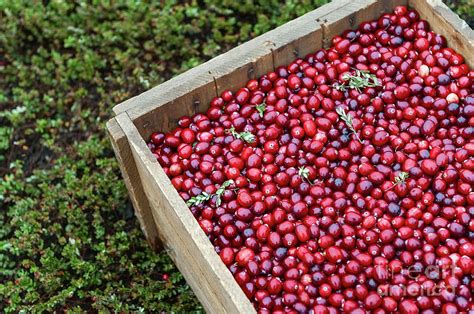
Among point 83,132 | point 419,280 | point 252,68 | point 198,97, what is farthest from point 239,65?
point 83,132

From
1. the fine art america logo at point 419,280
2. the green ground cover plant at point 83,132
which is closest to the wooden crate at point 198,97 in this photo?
the green ground cover plant at point 83,132

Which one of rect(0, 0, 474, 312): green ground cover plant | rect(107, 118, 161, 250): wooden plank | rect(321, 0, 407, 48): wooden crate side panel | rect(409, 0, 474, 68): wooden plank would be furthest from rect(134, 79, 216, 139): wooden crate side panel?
rect(409, 0, 474, 68): wooden plank

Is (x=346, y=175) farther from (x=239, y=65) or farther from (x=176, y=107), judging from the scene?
(x=176, y=107)

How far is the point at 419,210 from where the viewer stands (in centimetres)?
299

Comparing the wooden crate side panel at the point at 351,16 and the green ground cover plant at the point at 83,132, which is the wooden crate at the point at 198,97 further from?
the green ground cover plant at the point at 83,132

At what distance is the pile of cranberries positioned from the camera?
2834 millimetres

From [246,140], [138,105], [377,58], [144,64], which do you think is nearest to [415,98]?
[377,58]

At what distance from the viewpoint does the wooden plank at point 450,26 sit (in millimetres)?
3455

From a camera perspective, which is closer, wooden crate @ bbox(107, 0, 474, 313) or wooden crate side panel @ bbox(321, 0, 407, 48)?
wooden crate @ bbox(107, 0, 474, 313)

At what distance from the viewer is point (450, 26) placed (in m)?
3.52

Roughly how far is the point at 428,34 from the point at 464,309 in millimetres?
1629

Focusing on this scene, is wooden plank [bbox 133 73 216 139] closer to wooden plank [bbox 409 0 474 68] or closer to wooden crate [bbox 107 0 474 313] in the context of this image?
wooden crate [bbox 107 0 474 313]

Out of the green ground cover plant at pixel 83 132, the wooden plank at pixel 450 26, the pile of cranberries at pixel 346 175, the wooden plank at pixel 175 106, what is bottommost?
the green ground cover plant at pixel 83 132

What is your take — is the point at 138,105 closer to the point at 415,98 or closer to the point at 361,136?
the point at 361,136
